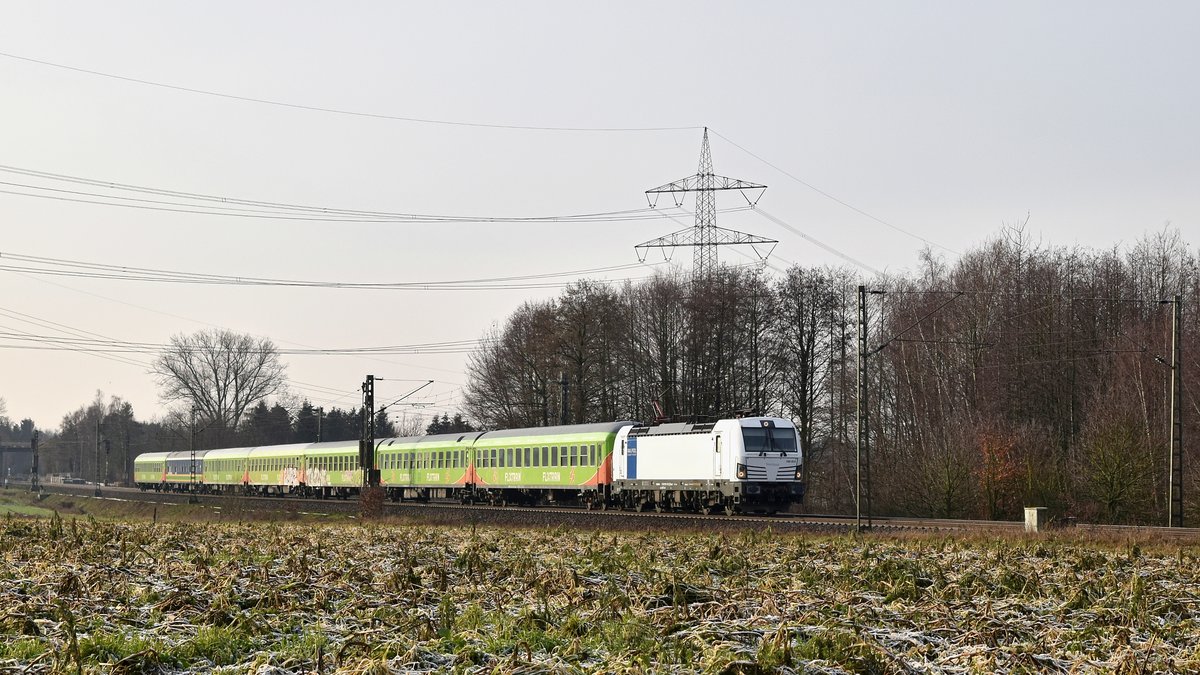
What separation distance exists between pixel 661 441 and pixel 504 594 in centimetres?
3077

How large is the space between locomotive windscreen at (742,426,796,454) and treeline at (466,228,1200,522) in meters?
10.3

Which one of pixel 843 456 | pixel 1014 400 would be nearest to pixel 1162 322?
pixel 1014 400

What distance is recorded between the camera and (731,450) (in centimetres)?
4150

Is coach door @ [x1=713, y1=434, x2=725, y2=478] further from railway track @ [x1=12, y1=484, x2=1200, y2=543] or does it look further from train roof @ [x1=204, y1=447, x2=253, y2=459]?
train roof @ [x1=204, y1=447, x2=253, y2=459]

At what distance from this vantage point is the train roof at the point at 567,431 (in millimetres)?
48250

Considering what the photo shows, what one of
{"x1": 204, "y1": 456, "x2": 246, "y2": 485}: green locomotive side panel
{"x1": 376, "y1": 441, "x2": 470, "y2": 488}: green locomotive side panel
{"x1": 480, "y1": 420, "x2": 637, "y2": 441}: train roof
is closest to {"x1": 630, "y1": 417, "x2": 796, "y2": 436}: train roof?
{"x1": 480, "y1": 420, "x2": 637, "y2": 441}: train roof

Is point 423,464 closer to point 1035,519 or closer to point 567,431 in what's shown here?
point 567,431

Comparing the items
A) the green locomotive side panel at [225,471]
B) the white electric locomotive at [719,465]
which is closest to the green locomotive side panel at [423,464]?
the white electric locomotive at [719,465]

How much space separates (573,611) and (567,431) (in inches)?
1492

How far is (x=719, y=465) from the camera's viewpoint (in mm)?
42031

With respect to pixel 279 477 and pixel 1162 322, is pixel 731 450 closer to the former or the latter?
pixel 1162 322

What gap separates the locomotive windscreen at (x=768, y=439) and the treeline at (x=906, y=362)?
1027 cm

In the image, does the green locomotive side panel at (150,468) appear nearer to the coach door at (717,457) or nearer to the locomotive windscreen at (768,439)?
the coach door at (717,457)

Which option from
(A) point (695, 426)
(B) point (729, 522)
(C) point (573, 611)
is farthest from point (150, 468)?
(C) point (573, 611)
